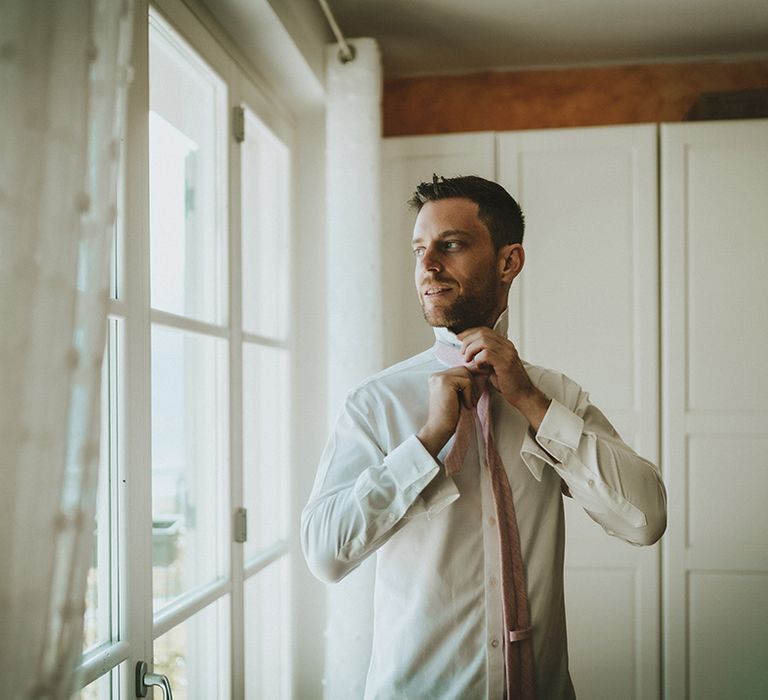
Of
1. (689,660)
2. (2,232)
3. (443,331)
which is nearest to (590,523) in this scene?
(689,660)

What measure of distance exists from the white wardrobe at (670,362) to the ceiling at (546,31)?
1.39 feet

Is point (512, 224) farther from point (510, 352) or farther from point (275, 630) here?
point (275, 630)

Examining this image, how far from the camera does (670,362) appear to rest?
8.48 feet

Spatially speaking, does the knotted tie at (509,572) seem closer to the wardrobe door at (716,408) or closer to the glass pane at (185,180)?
the glass pane at (185,180)

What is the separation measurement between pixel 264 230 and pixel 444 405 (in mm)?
1584

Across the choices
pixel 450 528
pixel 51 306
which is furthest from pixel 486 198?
pixel 51 306

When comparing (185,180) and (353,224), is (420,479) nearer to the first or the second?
(185,180)

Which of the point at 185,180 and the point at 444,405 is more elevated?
the point at 185,180

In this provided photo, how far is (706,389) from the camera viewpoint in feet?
8.45

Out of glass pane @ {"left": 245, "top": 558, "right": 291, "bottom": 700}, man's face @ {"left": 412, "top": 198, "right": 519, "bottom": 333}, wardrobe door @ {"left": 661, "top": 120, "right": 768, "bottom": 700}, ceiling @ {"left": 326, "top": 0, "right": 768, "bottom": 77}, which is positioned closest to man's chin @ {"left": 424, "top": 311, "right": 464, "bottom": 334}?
Answer: man's face @ {"left": 412, "top": 198, "right": 519, "bottom": 333}

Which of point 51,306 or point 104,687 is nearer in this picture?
point 51,306

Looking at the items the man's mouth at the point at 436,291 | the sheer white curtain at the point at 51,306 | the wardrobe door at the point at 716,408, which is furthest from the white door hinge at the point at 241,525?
the wardrobe door at the point at 716,408

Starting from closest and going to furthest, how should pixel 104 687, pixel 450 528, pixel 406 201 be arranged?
pixel 450 528 < pixel 104 687 < pixel 406 201

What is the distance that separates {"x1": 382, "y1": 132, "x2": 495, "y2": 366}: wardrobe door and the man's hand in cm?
139
